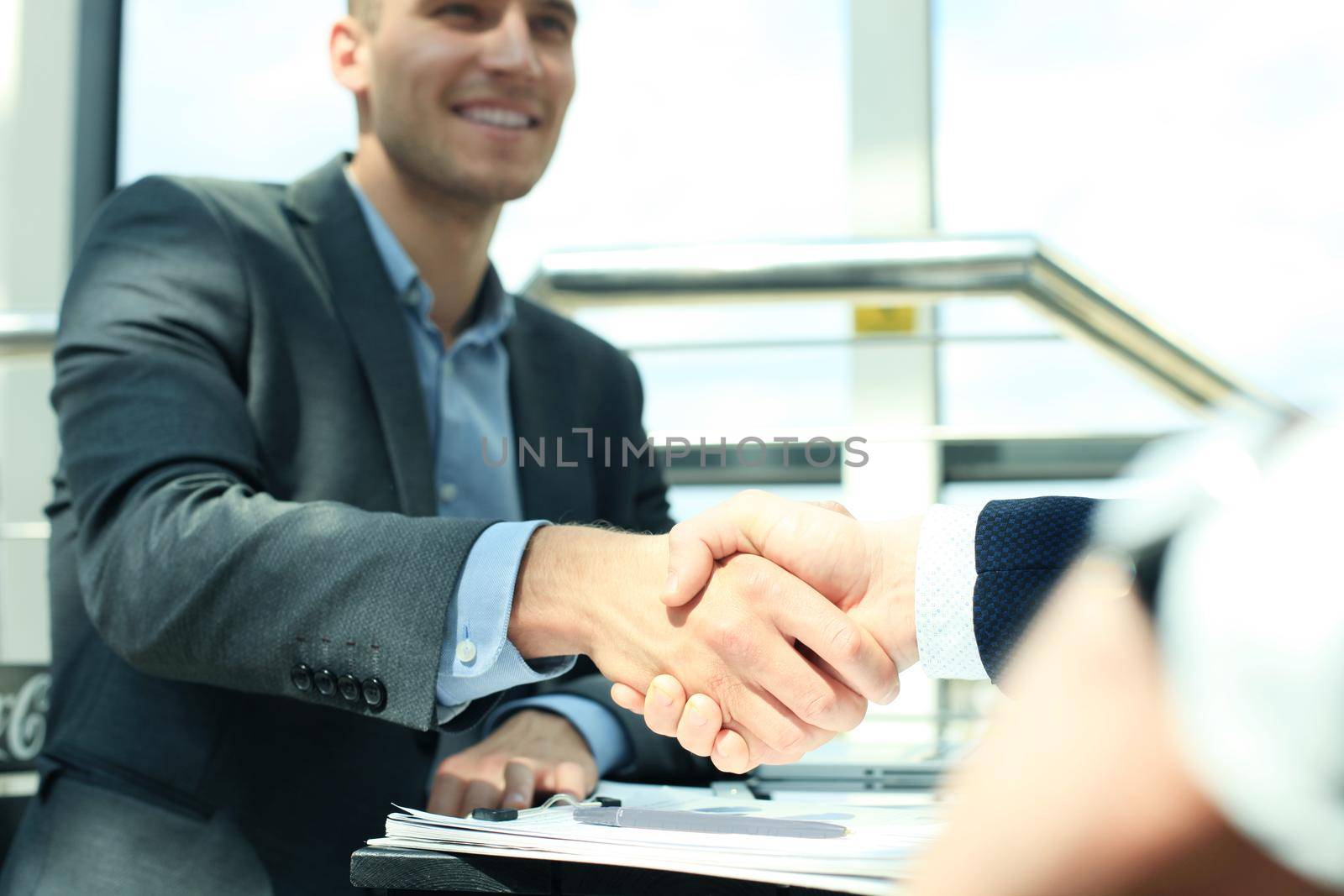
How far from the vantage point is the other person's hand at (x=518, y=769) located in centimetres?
80

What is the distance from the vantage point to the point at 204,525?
0.83 meters

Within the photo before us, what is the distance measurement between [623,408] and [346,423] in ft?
1.47

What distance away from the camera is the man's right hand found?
0.77 m

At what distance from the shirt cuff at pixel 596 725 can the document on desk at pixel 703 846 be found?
29 cm

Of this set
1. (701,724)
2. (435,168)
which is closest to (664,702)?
(701,724)

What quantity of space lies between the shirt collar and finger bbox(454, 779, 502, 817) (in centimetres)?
63

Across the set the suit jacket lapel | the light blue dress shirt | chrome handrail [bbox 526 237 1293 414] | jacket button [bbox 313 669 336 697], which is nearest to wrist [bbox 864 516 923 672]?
the light blue dress shirt

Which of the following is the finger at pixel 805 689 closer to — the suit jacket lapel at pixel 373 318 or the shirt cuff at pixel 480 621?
the shirt cuff at pixel 480 621

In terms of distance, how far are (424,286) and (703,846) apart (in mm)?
925

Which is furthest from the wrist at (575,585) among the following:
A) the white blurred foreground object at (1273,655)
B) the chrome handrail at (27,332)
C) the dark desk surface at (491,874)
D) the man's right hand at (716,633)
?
the chrome handrail at (27,332)

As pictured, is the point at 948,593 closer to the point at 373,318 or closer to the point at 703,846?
the point at 703,846

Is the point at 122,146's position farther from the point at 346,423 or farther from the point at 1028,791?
the point at 1028,791

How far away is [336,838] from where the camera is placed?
0.99 meters

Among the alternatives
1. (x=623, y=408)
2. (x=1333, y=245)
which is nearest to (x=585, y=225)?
(x=623, y=408)
